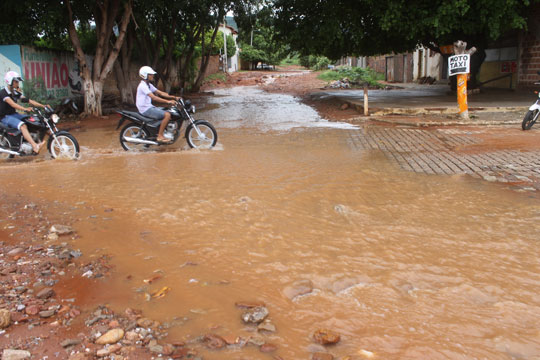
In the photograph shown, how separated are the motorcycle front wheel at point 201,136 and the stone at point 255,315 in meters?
6.36

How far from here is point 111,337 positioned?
2.71m

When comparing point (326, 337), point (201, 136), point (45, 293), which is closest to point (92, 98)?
point (201, 136)

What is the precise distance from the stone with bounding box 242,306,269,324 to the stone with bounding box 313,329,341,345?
14.9 inches

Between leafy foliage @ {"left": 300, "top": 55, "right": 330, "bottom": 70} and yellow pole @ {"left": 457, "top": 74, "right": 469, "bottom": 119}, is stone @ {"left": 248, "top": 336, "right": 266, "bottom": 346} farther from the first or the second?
leafy foliage @ {"left": 300, "top": 55, "right": 330, "bottom": 70}

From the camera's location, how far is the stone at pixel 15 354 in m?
2.50

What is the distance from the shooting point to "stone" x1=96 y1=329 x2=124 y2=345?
2680 mm

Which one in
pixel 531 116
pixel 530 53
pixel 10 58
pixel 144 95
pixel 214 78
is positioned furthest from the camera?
pixel 214 78

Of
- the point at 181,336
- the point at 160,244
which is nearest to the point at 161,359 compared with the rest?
the point at 181,336

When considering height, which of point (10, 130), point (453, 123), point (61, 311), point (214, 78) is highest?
point (214, 78)

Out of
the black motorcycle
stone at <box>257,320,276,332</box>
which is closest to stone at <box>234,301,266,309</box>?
stone at <box>257,320,276,332</box>

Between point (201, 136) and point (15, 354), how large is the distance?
6963 mm

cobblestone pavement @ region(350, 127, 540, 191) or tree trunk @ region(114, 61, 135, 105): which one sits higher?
tree trunk @ region(114, 61, 135, 105)

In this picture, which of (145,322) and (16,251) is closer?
(145,322)

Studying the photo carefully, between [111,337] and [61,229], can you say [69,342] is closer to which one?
[111,337]
